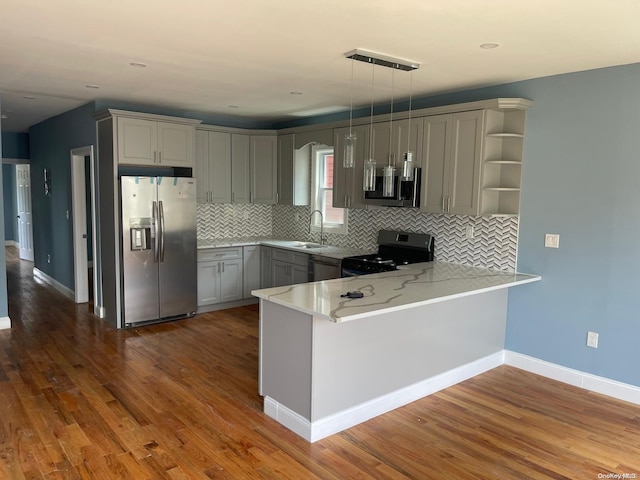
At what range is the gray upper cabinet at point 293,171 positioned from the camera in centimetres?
618

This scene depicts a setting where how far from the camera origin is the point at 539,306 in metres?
4.12

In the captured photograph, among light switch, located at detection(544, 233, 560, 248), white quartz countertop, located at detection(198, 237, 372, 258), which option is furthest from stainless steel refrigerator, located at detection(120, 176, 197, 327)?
light switch, located at detection(544, 233, 560, 248)

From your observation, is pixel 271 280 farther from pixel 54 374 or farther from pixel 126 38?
pixel 126 38

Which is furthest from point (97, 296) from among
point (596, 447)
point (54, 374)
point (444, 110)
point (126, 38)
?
point (596, 447)

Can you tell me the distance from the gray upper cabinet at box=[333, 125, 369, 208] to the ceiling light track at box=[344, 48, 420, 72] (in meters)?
1.41

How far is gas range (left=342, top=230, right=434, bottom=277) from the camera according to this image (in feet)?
15.2

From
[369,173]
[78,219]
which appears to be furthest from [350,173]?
[78,219]

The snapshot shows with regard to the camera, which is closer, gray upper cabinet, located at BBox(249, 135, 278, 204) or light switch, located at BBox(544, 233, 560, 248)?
light switch, located at BBox(544, 233, 560, 248)

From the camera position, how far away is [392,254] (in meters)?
5.17

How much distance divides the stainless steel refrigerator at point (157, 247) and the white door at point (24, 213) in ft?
19.6

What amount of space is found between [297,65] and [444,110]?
147 centimetres

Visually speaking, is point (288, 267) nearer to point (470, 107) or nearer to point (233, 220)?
point (233, 220)

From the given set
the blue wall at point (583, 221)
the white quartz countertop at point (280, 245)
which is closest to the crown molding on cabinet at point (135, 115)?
the white quartz countertop at point (280, 245)

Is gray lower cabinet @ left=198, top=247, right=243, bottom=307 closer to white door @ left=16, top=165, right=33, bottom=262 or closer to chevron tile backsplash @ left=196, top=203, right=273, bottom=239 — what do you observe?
chevron tile backsplash @ left=196, top=203, right=273, bottom=239
